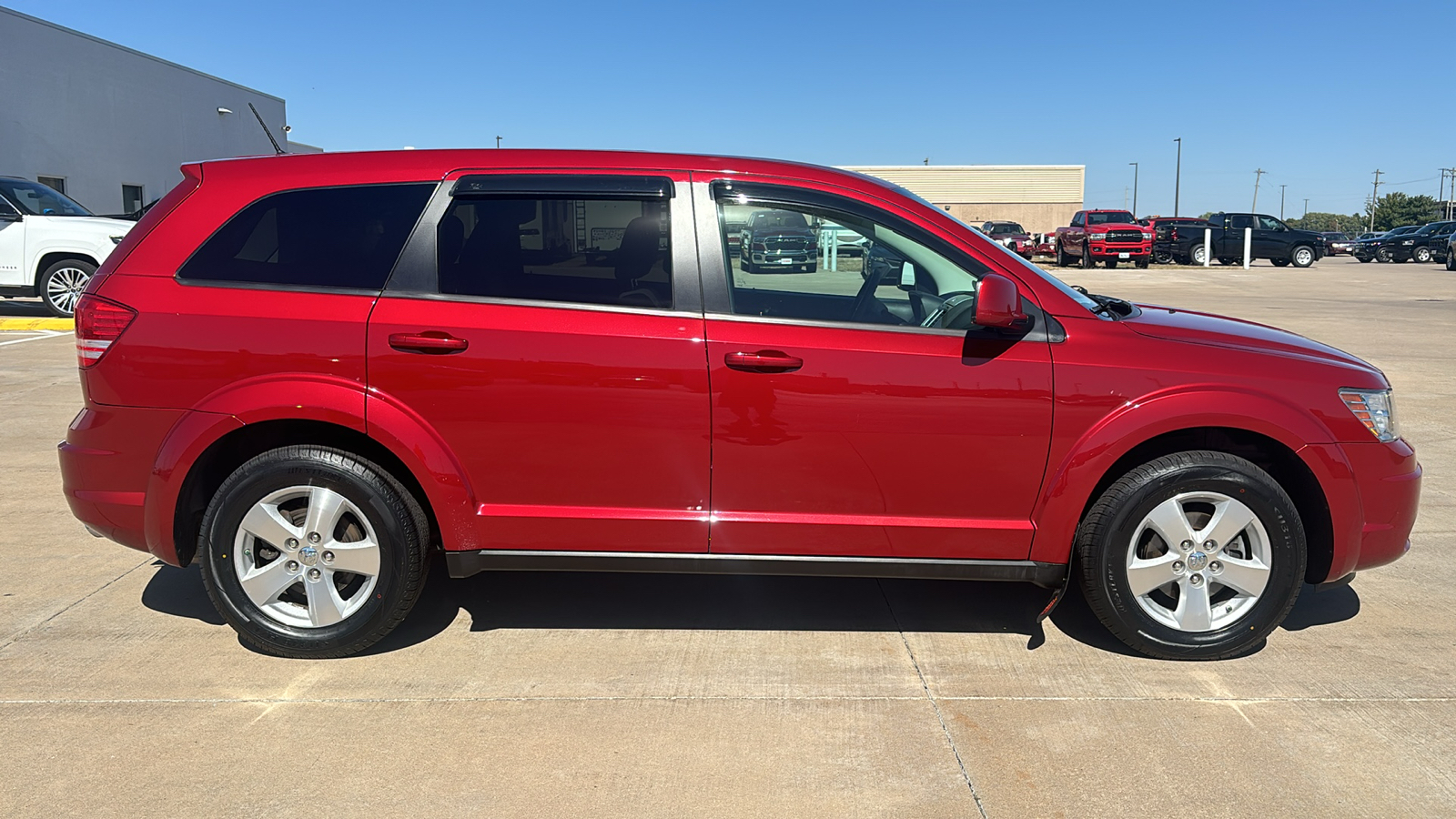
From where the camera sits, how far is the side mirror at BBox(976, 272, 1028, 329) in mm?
3588

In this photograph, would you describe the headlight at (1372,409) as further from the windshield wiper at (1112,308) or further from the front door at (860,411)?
the front door at (860,411)

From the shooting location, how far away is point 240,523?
384 cm

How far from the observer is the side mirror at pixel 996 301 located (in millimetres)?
3588

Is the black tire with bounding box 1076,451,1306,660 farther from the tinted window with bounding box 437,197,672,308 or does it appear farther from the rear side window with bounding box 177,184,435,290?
the rear side window with bounding box 177,184,435,290

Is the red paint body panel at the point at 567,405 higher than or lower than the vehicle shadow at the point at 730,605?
higher

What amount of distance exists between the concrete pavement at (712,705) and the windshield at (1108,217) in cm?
3307

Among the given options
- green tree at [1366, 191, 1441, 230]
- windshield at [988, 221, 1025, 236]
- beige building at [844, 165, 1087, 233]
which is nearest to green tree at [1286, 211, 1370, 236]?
green tree at [1366, 191, 1441, 230]

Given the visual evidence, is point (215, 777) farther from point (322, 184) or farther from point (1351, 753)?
point (1351, 753)

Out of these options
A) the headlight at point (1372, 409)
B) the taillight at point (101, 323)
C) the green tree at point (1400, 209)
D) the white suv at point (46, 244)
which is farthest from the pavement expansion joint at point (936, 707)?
the green tree at point (1400, 209)

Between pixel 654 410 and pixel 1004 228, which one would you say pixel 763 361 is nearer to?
pixel 654 410

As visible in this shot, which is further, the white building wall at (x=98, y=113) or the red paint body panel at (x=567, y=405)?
the white building wall at (x=98, y=113)

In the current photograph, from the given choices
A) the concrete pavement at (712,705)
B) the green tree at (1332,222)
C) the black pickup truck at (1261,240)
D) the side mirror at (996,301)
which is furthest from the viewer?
the green tree at (1332,222)

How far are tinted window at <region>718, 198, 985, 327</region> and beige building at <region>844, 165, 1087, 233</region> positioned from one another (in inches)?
2686

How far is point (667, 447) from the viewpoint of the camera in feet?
12.4
